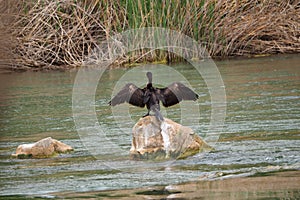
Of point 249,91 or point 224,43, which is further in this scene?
point 224,43

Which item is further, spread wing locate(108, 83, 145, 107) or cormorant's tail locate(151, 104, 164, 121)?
spread wing locate(108, 83, 145, 107)

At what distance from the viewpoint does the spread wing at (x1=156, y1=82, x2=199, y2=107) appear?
7.44m

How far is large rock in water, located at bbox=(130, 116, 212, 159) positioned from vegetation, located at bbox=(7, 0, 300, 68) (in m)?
8.33

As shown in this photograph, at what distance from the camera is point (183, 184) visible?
6070 mm

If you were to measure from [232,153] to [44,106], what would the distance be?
4.83 metres

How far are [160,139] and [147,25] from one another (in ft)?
27.4

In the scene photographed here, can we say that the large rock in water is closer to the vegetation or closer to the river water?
the river water

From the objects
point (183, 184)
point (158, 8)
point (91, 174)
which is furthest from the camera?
point (158, 8)

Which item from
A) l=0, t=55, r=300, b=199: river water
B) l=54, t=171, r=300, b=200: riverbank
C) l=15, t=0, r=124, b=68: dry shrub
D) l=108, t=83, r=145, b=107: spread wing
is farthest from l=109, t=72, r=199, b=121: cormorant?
l=15, t=0, r=124, b=68: dry shrub

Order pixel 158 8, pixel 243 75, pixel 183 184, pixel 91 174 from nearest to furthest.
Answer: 1. pixel 183 184
2. pixel 91 174
3. pixel 243 75
4. pixel 158 8

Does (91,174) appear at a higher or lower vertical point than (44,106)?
lower

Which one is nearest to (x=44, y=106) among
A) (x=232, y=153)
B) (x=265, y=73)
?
(x=265, y=73)

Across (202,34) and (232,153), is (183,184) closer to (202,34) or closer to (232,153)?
(232,153)

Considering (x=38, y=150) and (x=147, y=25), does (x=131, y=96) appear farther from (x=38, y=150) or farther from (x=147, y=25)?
(x=147, y=25)
